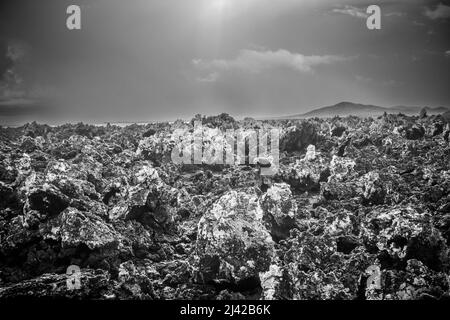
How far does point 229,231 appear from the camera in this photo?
822 cm

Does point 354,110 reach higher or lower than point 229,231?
higher

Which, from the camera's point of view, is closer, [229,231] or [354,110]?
[229,231]

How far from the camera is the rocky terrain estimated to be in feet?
25.5

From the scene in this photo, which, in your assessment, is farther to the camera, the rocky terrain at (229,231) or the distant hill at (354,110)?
the distant hill at (354,110)

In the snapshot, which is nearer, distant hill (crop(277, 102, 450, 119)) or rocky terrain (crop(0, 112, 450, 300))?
rocky terrain (crop(0, 112, 450, 300))

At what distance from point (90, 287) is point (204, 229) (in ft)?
9.57

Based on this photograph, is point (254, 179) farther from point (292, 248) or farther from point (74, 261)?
point (74, 261)

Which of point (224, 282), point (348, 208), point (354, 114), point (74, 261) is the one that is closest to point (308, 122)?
point (354, 114)

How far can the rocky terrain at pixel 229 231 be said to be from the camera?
777 cm

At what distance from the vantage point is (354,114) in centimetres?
1961

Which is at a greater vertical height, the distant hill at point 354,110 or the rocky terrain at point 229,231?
the distant hill at point 354,110

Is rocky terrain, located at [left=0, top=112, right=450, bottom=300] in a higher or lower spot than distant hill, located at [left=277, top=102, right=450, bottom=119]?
lower

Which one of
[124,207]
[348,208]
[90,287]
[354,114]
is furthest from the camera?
[354,114]
